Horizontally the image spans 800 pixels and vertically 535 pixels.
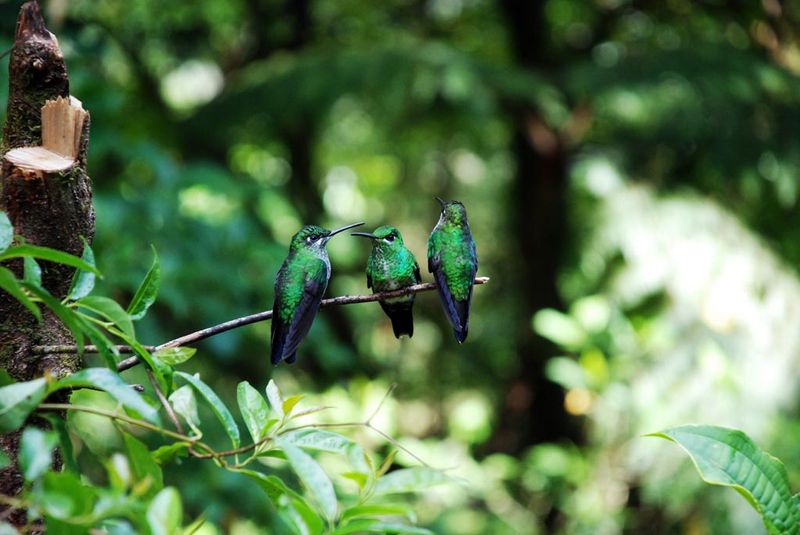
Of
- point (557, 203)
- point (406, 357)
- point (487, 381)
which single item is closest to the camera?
point (557, 203)

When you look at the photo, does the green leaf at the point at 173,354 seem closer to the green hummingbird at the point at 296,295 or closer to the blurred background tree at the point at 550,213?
the green hummingbird at the point at 296,295

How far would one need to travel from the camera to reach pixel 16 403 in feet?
3.08

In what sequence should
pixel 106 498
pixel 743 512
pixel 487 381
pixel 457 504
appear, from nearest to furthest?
pixel 106 498 < pixel 743 512 < pixel 457 504 < pixel 487 381

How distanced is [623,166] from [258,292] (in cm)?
252

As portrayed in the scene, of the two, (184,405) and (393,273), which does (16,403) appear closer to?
(184,405)

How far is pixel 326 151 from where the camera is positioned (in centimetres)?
1002

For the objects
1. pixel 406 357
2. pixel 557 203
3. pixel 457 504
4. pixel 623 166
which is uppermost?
pixel 623 166

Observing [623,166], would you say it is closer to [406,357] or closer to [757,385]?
[757,385]

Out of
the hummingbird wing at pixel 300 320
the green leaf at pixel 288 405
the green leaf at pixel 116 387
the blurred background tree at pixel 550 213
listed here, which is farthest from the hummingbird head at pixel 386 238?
the blurred background tree at pixel 550 213

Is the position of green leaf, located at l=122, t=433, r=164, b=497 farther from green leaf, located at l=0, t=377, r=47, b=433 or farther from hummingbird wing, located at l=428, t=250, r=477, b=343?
hummingbird wing, located at l=428, t=250, r=477, b=343

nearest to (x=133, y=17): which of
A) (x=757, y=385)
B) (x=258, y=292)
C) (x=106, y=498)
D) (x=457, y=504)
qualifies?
(x=258, y=292)

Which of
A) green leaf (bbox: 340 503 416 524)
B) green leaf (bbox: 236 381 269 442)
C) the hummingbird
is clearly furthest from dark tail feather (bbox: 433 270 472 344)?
green leaf (bbox: 236 381 269 442)

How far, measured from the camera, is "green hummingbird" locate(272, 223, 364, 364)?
0.97 meters

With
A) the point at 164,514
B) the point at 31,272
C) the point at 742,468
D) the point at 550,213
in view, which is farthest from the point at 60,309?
the point at 550,213
